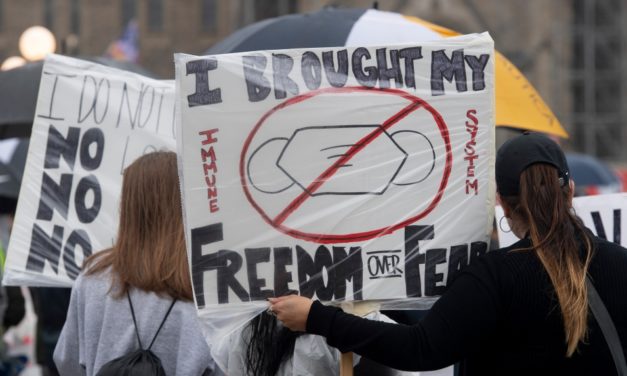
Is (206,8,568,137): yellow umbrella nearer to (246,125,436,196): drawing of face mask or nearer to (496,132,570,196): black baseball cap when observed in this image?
(246,125,436,196): drawing of face mask

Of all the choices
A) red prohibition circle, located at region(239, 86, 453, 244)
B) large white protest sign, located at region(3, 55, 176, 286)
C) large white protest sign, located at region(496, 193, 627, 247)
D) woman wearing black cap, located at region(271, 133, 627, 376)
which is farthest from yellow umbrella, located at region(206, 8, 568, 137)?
woman wearing black cap, located at region(271, 133, 627, 376)

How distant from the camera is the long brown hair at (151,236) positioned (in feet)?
12.1

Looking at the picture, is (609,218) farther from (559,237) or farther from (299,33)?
(299,33)

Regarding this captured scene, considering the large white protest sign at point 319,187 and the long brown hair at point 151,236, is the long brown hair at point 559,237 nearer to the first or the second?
the large white protest sign at point 319,187

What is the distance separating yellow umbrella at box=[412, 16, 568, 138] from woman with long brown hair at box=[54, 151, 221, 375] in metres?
2.16

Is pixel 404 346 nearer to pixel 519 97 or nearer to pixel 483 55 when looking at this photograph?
pixel 483 55

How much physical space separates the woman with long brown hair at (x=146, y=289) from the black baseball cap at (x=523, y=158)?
3.55ft

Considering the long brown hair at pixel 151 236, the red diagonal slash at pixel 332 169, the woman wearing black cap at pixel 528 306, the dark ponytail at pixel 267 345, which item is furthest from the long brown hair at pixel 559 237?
the long brown hair at pixel 151 236

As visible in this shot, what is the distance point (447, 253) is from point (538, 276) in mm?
428

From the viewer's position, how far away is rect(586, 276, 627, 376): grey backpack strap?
9.78 feet

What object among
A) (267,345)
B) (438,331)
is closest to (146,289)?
(267,345)

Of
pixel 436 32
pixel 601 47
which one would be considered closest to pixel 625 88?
pixel 601 47

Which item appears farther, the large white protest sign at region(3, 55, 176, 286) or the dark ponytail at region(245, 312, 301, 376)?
the large white protest sign at region(3, 55, 176, 286)

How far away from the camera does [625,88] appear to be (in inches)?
1256
